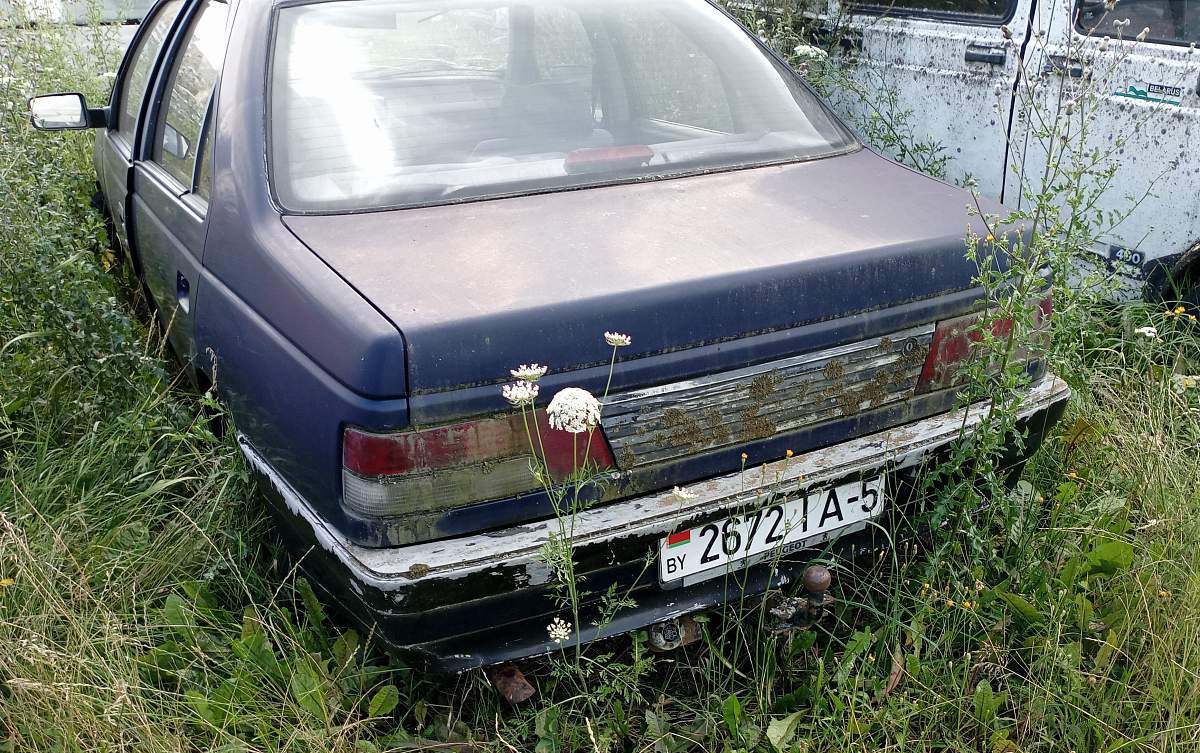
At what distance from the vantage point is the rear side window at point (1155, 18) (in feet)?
12.1

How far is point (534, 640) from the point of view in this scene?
6.76 feet

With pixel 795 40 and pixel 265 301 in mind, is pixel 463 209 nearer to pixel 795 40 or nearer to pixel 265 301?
pixel 265 301

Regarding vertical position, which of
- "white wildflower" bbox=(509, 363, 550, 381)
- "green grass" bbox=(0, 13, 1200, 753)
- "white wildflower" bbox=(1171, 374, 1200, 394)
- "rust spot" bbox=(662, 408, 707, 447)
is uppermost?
"white wildflower" bbox=(509, 363, 550, 381)

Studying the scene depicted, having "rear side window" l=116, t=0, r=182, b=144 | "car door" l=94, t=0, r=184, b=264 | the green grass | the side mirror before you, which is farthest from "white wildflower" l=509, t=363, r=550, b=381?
the side mirror

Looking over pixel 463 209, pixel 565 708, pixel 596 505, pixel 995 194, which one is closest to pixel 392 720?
pixel 565 708

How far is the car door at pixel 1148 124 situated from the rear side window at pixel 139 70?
3235 millimetres

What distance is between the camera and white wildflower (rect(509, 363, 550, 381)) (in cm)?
180

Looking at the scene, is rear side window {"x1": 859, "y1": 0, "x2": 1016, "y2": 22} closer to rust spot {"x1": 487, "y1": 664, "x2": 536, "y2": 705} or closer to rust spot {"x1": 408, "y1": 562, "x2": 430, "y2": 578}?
rust spot {"x1": 487, "y1": 664, "x2": 536, "y2": 705}

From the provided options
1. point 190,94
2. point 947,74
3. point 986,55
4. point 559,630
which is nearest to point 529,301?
point 559,630

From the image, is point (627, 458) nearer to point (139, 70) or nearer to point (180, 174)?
point (180, 174)

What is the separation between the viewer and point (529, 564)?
1.92m

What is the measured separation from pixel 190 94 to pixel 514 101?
104 cm

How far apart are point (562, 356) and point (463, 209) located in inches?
24.2

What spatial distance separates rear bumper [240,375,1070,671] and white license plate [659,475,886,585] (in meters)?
0.03
